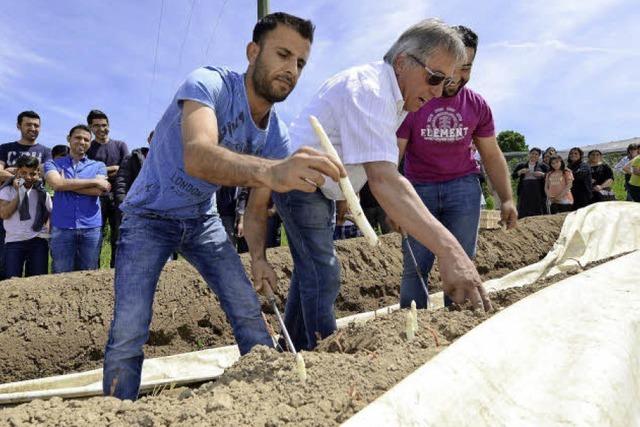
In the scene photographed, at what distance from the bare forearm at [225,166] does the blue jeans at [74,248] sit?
3.62 metres

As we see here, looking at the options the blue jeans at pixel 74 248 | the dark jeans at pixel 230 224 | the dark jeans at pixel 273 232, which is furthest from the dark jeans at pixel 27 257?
the dark jeans at pixel 273 232

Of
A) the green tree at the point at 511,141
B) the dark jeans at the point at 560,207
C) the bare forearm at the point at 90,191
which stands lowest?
the dark jeans at the point at 560,207

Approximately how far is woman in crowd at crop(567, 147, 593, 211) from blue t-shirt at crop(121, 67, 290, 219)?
8221 mm

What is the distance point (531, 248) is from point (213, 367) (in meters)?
4.96

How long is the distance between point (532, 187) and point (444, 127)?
7116mm

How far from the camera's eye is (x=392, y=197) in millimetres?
2250

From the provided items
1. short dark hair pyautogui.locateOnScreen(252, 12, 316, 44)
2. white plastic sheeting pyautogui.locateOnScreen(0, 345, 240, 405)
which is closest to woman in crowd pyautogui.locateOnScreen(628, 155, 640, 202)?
white plastic sheeting pyautogui.locateOnScreen(0, 345, 240, 405)

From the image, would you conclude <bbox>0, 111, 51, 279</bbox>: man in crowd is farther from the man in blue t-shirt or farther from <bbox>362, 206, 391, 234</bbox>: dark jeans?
the man in blue t-shirt

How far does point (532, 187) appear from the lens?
1019cm

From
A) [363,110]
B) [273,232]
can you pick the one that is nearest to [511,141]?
[273,232]

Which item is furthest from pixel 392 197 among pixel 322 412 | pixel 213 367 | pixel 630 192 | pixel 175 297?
pixel 630 192

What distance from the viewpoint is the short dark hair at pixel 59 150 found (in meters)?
6.16

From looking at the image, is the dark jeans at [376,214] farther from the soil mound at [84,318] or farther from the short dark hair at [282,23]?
the short dark hair at [282,23]

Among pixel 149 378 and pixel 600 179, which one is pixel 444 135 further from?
pixel 600 179
